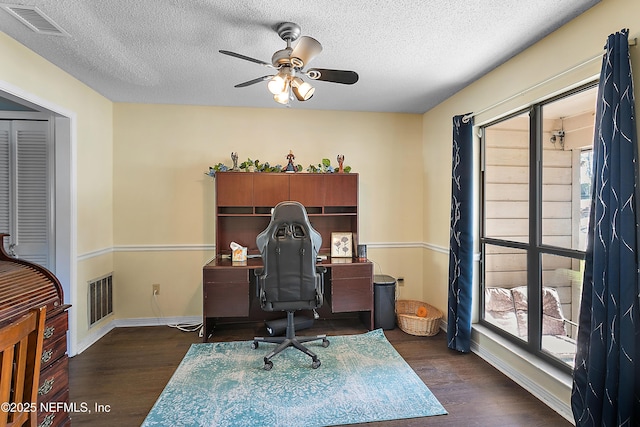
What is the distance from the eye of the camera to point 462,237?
290 cm

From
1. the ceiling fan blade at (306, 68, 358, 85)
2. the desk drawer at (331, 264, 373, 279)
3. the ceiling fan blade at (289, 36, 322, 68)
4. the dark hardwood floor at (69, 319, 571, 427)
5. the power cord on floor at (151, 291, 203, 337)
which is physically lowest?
the dark hardwood floor at (69, 319, 571, 427)

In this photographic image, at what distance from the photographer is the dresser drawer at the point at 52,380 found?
1.60m

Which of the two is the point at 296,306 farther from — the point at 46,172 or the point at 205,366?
the point at 46,172

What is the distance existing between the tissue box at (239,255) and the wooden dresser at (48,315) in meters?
1.68

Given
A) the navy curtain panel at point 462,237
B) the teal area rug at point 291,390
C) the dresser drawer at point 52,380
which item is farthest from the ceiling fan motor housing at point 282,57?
the teal area rug at point 291,390

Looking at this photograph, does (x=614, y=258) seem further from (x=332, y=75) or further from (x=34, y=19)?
(x=34, y=19)

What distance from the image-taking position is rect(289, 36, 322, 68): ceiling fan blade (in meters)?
1.84

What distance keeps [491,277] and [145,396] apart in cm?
312

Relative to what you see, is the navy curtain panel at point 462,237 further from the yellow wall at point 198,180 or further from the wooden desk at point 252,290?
the wooden desk at point 252,290

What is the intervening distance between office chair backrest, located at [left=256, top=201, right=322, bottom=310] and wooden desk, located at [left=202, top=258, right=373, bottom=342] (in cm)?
62

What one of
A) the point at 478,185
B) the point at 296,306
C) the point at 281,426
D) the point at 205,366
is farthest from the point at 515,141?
the point at 205,366

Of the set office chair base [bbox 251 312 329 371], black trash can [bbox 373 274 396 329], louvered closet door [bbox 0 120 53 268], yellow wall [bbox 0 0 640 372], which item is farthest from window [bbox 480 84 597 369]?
louvered closet door [bbox 0 120 53 268]

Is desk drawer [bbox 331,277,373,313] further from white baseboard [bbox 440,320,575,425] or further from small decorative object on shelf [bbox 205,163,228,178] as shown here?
small decorative object on shelf [bbox 205,163,228,178]

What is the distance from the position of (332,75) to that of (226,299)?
2341mm
